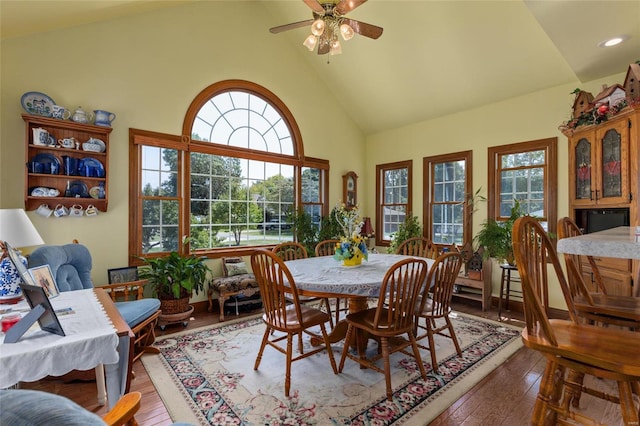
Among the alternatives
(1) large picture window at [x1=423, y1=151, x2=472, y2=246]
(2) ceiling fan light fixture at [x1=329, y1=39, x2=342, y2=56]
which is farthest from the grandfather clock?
(2) ceiling fan light fixture at [x1=329, y1=39, x2=342, y2=56]

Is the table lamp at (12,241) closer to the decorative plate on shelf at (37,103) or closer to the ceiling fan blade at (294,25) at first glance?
the decorative plate on shelf at (37,103)

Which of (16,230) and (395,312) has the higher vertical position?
(16,230)

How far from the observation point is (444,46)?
4.07 m

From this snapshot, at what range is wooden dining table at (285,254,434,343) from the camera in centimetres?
220

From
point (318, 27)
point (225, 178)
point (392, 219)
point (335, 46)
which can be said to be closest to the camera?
point (318, 27)

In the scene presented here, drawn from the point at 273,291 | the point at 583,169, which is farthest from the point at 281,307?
the point at 583,169

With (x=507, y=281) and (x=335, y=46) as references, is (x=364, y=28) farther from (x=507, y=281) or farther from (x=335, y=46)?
(x=507, y=281)

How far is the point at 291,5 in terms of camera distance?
178 inches

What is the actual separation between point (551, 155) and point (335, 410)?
4.06m

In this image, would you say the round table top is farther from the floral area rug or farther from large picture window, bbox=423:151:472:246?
large picture window, bbox=423:151:472:246

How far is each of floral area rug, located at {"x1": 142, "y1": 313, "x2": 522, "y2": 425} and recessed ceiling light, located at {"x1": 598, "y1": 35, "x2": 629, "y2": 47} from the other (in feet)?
9.82

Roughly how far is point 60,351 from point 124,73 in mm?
3442

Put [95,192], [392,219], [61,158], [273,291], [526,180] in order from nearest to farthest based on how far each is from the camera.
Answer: [273,291]
[61,158]
[95,192]
[526,180]
[392,219]

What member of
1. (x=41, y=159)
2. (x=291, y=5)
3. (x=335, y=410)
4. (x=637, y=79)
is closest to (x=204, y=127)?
(x=41, y=159)
